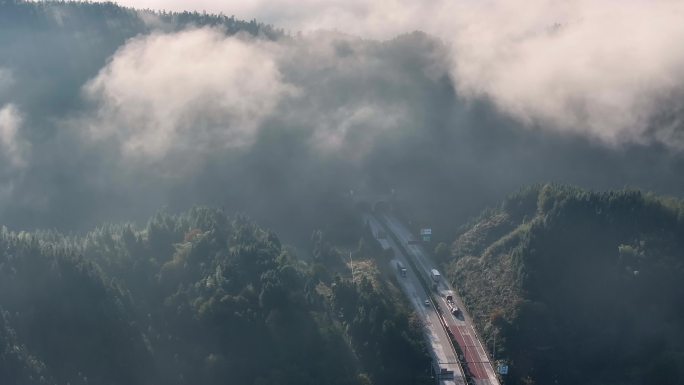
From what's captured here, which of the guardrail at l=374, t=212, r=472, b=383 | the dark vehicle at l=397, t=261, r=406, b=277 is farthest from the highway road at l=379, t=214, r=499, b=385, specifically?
the dark vehicle at l=397, t=261, r=406, b=277

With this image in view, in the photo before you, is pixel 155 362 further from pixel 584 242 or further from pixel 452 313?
pixel 584 242

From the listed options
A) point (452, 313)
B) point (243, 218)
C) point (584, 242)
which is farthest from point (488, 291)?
point (243, 218)

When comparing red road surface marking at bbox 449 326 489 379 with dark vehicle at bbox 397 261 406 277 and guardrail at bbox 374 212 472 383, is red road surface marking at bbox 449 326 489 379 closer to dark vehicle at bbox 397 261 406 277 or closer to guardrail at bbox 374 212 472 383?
guardrail at bbox 374 212 472 383

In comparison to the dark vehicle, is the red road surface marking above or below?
below

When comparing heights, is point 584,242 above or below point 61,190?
below

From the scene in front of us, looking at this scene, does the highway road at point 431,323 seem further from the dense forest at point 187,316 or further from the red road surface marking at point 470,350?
the dense forest at point 187,316

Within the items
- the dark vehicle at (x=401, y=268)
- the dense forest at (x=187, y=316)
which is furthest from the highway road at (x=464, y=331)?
the dense forest at (x=187, y=316)
